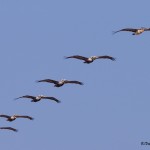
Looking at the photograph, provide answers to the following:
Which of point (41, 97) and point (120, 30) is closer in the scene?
point (120, 30)

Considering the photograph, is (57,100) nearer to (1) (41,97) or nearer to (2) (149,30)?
(1) (41,97)

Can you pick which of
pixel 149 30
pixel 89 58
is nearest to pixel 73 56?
pixel 89 58

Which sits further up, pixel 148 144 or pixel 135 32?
pixel 135 32

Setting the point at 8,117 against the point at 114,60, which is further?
the point at 8,117

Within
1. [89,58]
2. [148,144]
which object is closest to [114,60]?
[89,58]

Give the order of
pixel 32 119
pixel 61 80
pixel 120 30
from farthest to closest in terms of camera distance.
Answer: pixel 32 119
pixel 61 80
pixel 120 30

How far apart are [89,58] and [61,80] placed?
18.8 feet

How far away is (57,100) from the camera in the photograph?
12719cm

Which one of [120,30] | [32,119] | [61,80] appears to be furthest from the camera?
[32,119]

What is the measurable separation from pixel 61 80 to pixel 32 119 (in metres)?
10.6

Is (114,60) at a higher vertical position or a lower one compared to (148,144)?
higher

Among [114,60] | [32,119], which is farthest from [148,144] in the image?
[32,119]

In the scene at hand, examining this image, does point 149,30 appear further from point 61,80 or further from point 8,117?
point 8,117

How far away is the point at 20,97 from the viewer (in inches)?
4830
